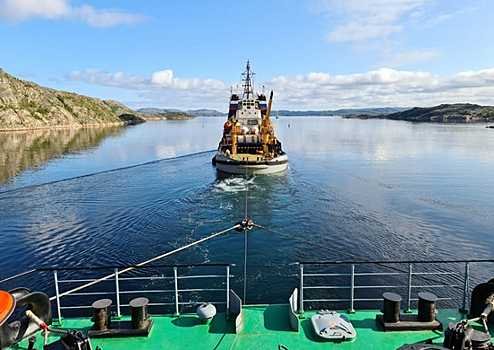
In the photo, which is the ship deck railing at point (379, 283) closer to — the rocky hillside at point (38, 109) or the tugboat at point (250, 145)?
the tugboat at point (250, 145)

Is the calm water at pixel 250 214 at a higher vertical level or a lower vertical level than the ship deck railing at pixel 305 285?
higher

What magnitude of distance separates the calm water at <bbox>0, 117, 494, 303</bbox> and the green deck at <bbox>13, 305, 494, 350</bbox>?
502 cm

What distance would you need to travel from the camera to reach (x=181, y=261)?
14.7 meters

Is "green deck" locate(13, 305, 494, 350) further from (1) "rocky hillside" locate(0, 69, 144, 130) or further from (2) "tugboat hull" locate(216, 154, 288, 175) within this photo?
(1) "rocky hillside" locate(0, 69, 144, 130)

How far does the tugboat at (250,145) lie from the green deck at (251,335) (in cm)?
2783

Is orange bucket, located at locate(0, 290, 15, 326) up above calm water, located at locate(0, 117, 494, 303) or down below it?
above

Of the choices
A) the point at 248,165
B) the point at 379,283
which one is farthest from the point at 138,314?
the point at 248,165

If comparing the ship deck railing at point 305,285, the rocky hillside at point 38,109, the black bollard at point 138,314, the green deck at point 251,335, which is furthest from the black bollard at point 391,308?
the rocky hillside at point 38,109

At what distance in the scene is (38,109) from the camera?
132 m

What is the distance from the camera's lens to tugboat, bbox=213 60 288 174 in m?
35.1

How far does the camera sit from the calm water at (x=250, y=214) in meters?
15.4

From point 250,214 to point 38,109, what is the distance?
465 ft

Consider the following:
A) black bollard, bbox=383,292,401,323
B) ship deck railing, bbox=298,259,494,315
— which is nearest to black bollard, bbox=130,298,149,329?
black bollard, bbox=383,292,401,323

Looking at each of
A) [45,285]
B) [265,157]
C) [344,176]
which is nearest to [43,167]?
[265,157]
